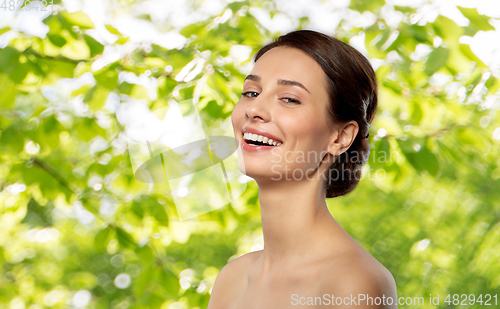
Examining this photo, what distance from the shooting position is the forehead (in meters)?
1.17

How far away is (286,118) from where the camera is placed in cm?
113

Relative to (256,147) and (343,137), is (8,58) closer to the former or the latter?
(256,147)

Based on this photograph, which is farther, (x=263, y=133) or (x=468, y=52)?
(x=468, y=52)

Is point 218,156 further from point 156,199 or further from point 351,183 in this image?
point 351,183

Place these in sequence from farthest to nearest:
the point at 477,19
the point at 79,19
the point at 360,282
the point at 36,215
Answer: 1. the point at 36,215
2. the point at 79,19
3. the point at 477,19
4. the point at 360,282

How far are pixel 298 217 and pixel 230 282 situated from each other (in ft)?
1.19

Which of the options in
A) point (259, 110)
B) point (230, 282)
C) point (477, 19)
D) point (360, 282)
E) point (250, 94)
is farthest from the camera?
point (477, 19)

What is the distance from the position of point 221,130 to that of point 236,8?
0.55 meters

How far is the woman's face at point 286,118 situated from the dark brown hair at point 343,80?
0.02 m

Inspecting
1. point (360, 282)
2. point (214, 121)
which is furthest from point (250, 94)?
point (214, 121)

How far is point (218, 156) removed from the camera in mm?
1949

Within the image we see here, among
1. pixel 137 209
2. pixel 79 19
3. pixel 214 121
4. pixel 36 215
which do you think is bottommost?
pixel 36 215

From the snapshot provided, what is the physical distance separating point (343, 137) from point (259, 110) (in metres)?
0.27

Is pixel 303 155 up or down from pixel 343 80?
down
